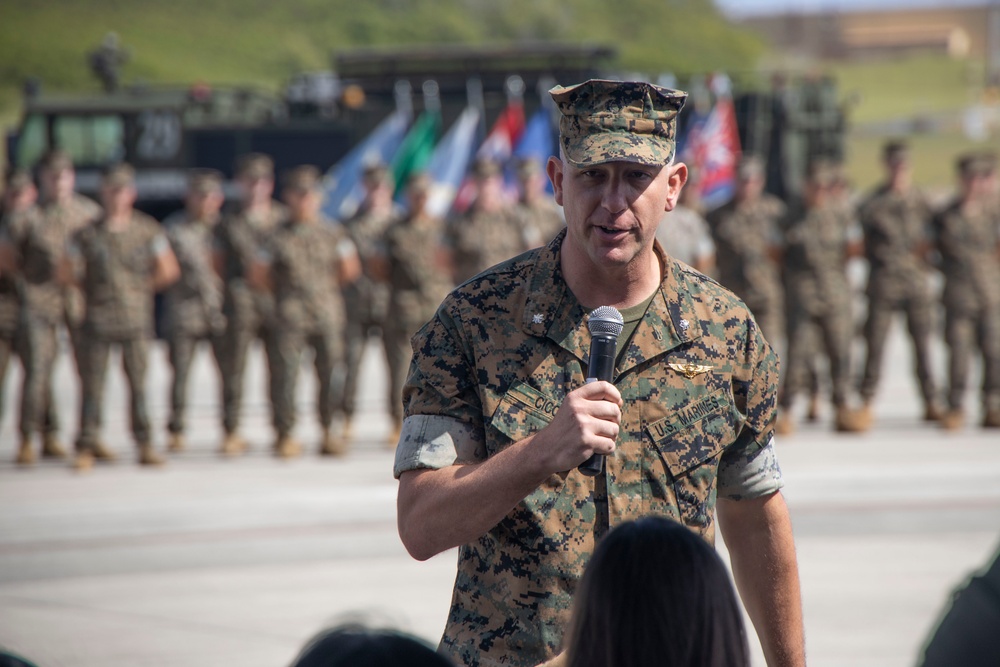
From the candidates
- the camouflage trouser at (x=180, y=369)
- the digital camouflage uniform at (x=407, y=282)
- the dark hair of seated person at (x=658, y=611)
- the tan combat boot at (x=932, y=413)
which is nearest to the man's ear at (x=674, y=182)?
the dark hair of seated person at (x=658, y=611)

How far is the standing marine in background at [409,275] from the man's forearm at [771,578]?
8.24 m

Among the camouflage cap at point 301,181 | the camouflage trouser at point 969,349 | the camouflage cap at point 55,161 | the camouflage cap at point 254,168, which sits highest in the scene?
the camouflage cap at point 55,161

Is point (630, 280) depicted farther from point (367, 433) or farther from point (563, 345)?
point (367, 433)

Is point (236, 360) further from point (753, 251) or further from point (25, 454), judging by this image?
point (753, 251)

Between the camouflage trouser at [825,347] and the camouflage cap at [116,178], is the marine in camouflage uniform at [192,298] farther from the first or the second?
the camouflage trouser at [825,347]

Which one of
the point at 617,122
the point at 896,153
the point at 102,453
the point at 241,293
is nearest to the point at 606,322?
the point at 617,122

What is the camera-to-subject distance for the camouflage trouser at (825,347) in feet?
35.1

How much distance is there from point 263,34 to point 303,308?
49399 millimetres

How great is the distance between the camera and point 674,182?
2471 mm

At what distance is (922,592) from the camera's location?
20.1 ft

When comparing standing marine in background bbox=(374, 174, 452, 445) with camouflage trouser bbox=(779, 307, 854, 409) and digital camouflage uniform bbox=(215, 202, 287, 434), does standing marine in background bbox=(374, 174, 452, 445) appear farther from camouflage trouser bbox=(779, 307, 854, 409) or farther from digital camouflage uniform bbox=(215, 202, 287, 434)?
camouflage trouser bbox=(779, 307, 854, 409)

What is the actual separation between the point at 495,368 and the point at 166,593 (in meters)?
4.41

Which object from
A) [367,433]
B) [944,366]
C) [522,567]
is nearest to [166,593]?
[522,567]

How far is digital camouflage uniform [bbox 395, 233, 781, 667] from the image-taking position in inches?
91.6
